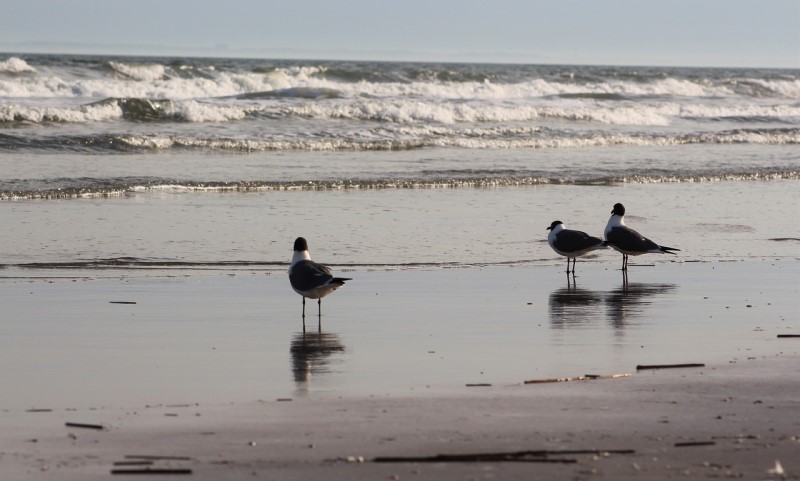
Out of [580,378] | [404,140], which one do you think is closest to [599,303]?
[580,378]

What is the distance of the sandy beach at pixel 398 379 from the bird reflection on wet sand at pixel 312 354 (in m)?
0.02

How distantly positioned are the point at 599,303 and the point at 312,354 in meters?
3.05

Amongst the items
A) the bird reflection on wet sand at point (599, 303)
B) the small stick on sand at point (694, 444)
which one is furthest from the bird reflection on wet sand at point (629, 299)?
the small stick on sand at point (694, 444)

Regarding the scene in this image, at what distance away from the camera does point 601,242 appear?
11930 millimetres

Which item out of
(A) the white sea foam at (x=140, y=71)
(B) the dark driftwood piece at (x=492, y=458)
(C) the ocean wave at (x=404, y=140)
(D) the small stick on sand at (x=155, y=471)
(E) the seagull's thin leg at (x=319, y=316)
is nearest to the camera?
(D) the small stick on sand at (x=155, y=471)

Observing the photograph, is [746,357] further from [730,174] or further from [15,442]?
[730,174]

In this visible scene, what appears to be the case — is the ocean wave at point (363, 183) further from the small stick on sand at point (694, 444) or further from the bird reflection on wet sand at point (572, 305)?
the small stick on sand at point (694, 444)

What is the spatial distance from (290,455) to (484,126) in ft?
86.8

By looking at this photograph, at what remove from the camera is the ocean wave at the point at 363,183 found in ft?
54.9

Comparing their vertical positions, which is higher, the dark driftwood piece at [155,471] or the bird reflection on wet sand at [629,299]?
the bird reflection on wet sand at [629,299]

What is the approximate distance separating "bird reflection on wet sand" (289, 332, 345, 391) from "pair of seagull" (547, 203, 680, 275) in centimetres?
391

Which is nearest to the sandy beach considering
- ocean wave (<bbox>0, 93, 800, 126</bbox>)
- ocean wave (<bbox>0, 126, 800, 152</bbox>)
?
ocean wave (<bbox>0, 126, 800, 152</bbox>)

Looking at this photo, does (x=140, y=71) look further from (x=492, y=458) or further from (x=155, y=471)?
(x=492, y=458)

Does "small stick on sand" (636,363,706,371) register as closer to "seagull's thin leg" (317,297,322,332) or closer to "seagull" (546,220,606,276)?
"seagull's thin leg" (317,297,322,332)
